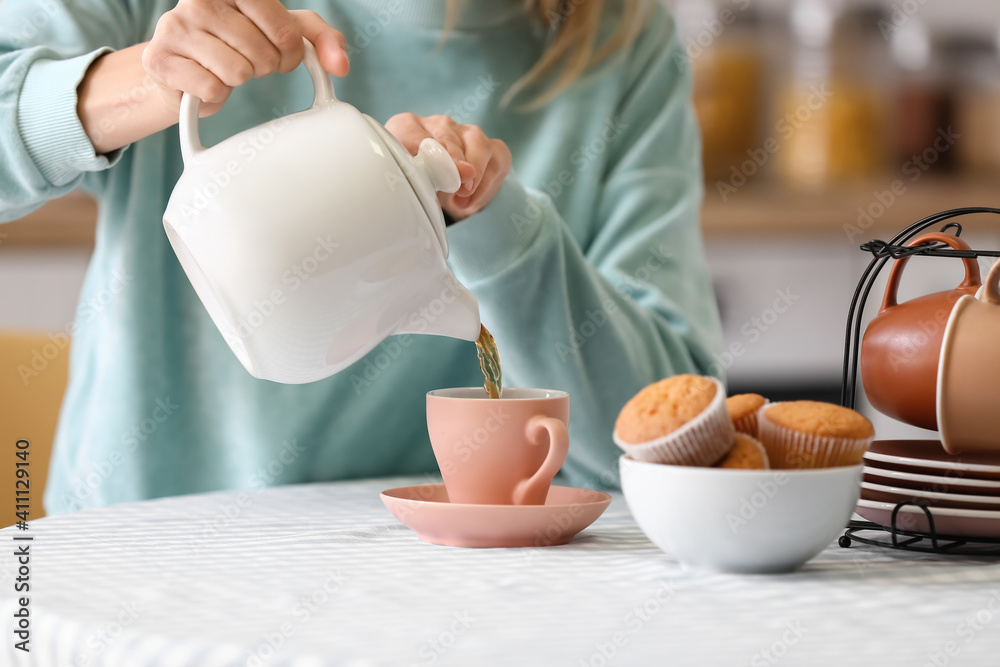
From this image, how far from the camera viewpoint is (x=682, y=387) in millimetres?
522

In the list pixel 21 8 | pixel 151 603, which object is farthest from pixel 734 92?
pixel 151 603

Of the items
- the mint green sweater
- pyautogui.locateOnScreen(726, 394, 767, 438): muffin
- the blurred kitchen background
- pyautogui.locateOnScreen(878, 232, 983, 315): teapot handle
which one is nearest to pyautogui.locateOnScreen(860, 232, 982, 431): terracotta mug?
pyautogui.locateOnScreen(878, 232, 983, 315): teapot handle

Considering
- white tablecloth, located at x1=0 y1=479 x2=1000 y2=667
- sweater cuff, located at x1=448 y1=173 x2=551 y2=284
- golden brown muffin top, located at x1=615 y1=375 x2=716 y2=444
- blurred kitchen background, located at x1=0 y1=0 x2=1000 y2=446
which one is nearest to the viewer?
white tablecloth, located at x1=0 y1=479 x2=1000 y2=667

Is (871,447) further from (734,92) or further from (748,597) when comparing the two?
(734,92)

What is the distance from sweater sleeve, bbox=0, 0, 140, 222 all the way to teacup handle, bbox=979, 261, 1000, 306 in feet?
2.21

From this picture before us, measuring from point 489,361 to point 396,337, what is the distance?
0.36m

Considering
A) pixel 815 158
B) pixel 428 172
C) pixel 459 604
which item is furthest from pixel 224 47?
pixel 815 158

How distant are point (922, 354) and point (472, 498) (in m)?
0.30

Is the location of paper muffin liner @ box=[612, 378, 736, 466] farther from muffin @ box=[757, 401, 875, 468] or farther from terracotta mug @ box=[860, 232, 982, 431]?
terracotta mug @ box=[860, 232, 982, 431]

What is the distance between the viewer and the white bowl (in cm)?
50

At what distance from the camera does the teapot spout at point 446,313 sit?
0.60 m

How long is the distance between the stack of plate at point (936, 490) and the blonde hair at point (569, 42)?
1.99 ft

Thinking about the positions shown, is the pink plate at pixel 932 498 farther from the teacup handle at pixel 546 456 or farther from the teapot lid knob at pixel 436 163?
the teapot lid knob at pixel 436 163

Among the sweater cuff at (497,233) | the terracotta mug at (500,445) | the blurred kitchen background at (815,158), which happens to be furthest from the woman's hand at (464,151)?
the blurred kitchen background at (815,158)
